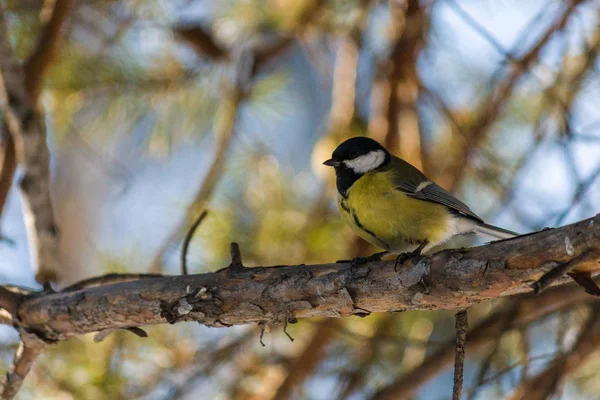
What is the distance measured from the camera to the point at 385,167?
7.03ft

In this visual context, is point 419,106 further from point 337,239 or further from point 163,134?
point 163,134

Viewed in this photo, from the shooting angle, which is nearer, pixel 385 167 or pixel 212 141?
pixel 385 167

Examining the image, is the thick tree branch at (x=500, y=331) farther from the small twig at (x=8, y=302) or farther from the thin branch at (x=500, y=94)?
the small twig at (x=8, y=302)

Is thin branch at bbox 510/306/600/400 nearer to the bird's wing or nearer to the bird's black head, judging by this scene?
the bird's wing

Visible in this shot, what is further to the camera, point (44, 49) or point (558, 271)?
point (44, 49)

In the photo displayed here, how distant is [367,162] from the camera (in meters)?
2.21

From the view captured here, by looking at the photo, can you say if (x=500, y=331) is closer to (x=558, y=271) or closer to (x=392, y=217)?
(x=392, y=217)

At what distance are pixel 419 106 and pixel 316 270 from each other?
1690 millimetres

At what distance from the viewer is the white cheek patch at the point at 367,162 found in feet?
7.14

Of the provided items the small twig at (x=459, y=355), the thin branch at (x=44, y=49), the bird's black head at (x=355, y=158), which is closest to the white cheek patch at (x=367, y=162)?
the bird's black head at (x=355, y=158)

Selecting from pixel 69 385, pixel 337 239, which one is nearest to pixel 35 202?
pixel 69 385

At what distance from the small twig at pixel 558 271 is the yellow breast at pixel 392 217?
2.86 feet

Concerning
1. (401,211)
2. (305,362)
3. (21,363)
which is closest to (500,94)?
(401,211)

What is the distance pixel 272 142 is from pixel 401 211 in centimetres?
120
